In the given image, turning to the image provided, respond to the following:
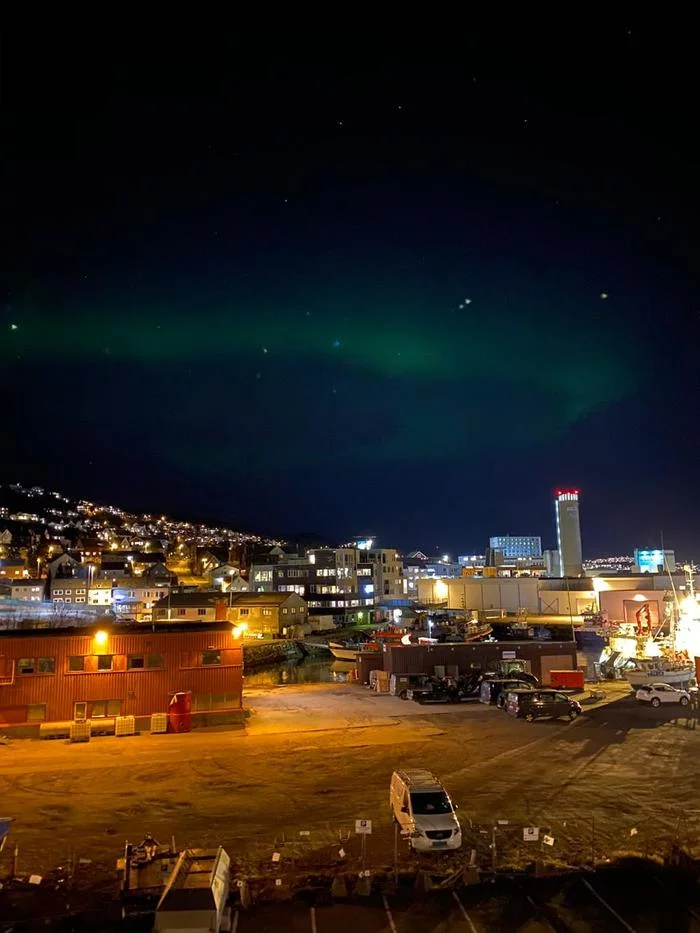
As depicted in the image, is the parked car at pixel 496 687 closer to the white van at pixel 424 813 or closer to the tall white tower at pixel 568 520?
the white van at pixel 424 813

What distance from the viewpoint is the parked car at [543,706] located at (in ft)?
69.4

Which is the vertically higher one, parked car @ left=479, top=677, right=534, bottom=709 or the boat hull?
parked car @ left=479, top=677, right=534, bottom=709

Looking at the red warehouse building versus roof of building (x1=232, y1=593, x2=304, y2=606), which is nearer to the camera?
the red warehouse building

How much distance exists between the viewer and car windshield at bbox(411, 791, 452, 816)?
Result: 1083cm

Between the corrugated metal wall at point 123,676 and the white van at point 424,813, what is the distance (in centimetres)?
1045

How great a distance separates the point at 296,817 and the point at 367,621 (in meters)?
63.0

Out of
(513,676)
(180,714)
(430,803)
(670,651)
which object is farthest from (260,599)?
(430,803)

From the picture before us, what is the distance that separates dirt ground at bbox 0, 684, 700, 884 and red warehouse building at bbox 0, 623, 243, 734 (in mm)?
1374

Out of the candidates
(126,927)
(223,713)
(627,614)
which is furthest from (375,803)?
(627,614)

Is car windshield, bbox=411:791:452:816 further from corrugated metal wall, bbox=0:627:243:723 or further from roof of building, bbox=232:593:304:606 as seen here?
roof of building, bbox=232:593:304:606

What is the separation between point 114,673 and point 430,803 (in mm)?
12738

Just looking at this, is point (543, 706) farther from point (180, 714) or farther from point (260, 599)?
point (260, 599)

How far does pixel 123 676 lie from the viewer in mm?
20344

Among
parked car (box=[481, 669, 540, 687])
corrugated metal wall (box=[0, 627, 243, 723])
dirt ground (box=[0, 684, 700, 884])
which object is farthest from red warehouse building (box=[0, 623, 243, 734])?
parked car (box=[481, 669, 540, 687])
